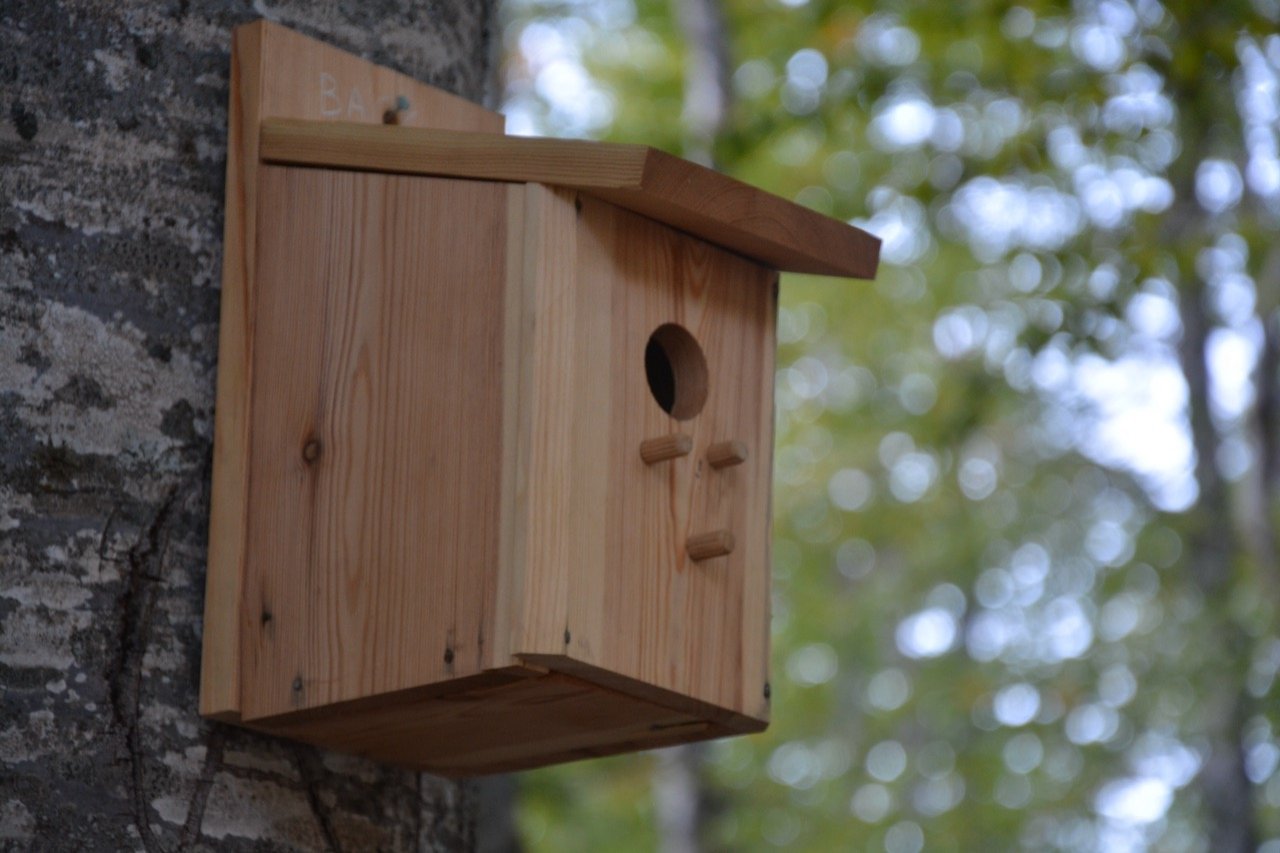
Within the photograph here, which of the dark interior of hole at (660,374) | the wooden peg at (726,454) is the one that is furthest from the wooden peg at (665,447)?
the dark interior of hole at (660,374)

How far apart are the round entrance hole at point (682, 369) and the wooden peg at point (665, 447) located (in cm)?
13

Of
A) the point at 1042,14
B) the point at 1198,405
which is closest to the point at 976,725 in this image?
the point at 1198,405

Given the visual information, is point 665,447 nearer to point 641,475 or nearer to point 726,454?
point 641,475

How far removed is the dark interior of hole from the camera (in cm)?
253

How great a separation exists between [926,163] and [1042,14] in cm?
267

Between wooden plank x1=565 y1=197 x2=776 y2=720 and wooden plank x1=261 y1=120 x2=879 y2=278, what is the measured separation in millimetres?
46

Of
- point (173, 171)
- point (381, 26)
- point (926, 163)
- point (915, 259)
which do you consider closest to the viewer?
point (173, 171)

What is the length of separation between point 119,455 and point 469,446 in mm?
427

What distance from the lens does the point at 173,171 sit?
2.35 meters

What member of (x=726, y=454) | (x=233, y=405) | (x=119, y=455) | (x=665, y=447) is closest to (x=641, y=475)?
(x=665, y=447)

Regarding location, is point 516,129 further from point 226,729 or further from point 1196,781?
point 226,729

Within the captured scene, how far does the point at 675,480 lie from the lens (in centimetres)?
236

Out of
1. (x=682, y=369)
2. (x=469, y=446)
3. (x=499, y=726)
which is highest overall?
(x=682, y=369)

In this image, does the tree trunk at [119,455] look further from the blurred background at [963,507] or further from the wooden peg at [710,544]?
the blurred background at [963,507]
